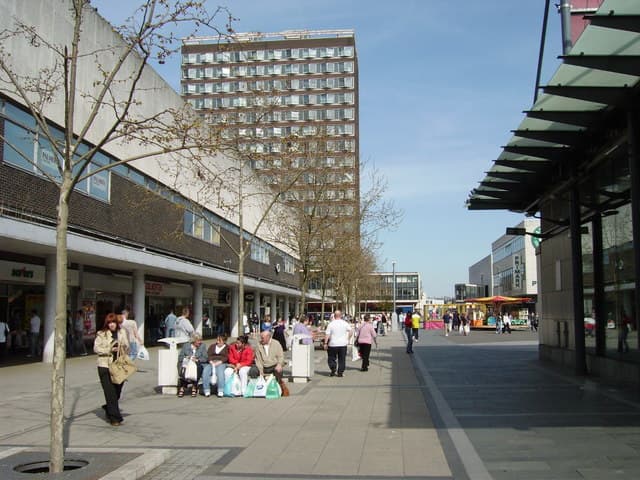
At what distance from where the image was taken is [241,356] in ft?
44.8

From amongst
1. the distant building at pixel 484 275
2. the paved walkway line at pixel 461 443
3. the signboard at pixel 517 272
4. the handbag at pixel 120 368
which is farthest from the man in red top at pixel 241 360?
the distant building at pixel 484 275

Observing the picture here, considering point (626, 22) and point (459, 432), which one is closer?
point (626, 22)

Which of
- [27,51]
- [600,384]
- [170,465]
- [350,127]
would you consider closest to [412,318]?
[600,384]

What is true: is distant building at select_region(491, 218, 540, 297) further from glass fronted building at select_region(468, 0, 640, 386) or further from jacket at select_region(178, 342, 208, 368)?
jacket at select_region(178, 342, 208, 368)

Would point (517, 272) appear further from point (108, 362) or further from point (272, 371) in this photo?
point (108, 362)

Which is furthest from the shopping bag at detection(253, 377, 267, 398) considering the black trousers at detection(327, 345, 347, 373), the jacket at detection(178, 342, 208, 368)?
the black trousers at detection(327, 345, 347, 373)

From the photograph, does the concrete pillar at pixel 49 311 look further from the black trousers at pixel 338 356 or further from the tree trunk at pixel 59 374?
the tree trunk at pixel 59 374

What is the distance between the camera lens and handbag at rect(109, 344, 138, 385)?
390 inches

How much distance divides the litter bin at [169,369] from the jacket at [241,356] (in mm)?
1107

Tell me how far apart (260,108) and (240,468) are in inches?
422

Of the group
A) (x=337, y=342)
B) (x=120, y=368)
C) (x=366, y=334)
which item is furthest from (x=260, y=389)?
(x=366, y=334)

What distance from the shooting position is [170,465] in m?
7.36

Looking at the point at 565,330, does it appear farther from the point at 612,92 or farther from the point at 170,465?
the point at 170,465

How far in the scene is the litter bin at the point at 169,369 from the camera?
44.4ft
